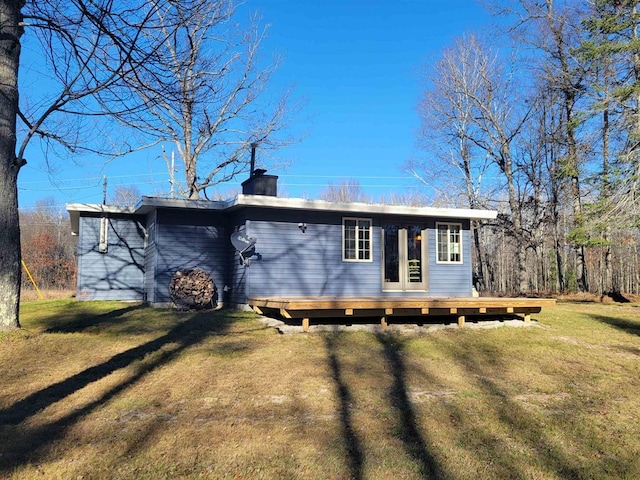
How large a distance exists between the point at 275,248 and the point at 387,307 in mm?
3301

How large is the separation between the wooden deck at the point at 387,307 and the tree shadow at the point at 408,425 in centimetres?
136

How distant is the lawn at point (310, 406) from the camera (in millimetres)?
3449

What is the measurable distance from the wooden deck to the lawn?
0.41m

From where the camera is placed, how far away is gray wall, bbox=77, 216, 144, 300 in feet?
41.3

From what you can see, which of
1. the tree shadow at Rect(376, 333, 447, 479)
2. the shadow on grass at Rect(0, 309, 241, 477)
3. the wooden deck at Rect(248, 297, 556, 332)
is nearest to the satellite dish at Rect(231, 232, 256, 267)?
the wooden deck at Rect(248, 297, 556, 332)

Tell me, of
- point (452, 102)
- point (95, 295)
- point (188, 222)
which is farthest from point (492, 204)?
point (95, 295)

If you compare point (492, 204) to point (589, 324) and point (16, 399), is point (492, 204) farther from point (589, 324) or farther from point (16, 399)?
point (16, 399)

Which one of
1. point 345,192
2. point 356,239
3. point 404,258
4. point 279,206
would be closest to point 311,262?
point 356,239

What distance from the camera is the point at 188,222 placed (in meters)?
11.1

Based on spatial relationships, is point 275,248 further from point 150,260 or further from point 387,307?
point 150,260

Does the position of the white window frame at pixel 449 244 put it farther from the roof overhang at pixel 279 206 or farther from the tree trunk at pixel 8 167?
the tree trunk at pixel 8 167

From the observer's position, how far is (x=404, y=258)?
457 inches

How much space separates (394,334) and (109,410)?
490cm

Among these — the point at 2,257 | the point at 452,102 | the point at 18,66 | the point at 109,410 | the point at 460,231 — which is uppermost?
the point at 452,102
